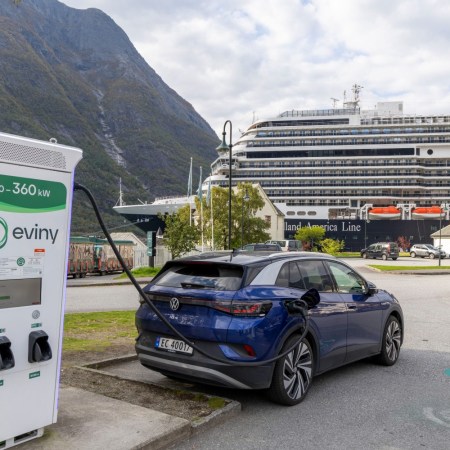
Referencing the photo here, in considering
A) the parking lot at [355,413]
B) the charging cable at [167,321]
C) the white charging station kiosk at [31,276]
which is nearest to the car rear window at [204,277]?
the charging cable at [167,321]

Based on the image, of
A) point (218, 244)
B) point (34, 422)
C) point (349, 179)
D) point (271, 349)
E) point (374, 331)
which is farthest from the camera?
point (349, 179)

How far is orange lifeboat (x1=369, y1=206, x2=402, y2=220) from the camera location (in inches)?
3135

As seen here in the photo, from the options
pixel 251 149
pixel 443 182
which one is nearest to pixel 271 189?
pixel 251 149

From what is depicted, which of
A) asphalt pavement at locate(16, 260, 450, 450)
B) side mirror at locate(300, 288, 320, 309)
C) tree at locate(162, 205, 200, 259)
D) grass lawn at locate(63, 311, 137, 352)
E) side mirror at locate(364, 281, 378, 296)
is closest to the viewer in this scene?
asphalt pavement at locate(16, 260, 450, 450)

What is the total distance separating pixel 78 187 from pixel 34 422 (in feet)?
6.07

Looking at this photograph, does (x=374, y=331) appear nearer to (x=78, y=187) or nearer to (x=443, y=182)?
(x=78, y=187)

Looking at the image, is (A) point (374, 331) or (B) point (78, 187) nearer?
(B) point (78, 187)

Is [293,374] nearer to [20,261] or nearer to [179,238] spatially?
[20,261]

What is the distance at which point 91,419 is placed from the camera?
14.1ft

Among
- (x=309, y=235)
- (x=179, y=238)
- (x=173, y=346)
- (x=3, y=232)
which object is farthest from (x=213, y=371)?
(x=309, y=235)

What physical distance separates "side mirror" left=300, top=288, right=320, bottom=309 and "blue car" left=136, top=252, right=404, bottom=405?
1cm

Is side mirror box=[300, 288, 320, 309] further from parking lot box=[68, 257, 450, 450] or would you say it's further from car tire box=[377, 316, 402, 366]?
car tire box=[377, 316, 402, 366]

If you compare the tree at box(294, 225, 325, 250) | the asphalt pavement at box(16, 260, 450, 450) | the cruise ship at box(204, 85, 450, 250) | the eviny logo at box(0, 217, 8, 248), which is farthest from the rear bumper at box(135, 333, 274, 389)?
the cruise ship at box(204, 85, 450, 250)

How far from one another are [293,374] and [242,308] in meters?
0.97
